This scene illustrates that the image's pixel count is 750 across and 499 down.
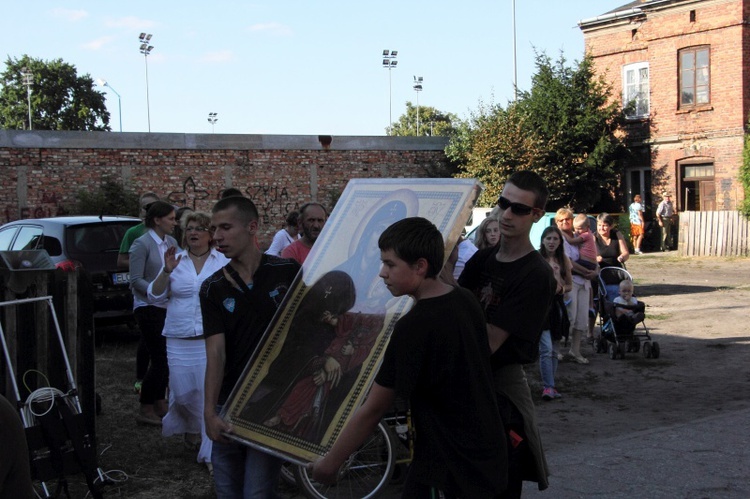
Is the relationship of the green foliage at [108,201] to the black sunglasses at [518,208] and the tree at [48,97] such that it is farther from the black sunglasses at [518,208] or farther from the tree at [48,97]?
the tree at [48,97]

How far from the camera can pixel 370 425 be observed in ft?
11.0

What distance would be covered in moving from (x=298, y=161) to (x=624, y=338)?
72.7 feet

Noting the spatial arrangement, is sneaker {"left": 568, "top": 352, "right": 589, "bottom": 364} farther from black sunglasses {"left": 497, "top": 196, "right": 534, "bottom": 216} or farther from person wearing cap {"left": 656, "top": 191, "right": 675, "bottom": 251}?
person wearing cap {"left": 656, "top": 191, "right": 675, "bottom": 251}

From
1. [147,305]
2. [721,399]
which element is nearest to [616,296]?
[721,399]

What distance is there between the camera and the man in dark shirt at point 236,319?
422cm

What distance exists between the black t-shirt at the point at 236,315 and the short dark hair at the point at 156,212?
4027 mm

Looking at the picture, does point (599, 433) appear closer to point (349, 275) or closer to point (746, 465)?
point (746, 465)

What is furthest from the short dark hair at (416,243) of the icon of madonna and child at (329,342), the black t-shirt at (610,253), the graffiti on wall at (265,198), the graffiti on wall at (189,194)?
the graffiti on wall at (265,198)

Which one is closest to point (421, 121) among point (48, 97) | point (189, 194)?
point (48, 97)

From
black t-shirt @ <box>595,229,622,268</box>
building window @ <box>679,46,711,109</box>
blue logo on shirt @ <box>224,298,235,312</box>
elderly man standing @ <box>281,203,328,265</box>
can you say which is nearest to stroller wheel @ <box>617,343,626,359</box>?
black t-shirt @ <box>595,229,622,268</box>

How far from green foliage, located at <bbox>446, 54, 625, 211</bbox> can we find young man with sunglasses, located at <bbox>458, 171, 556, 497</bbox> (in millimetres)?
28003

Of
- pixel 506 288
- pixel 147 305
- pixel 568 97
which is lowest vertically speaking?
pixel 147 305

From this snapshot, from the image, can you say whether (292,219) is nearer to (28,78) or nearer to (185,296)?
(185,296)

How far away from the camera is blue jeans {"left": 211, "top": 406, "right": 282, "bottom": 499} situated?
4.19m
